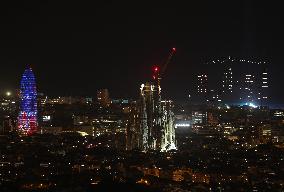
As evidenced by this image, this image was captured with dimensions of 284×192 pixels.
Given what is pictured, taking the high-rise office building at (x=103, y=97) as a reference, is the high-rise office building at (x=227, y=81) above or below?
above

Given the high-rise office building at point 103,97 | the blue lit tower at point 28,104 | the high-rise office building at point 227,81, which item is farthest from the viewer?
the high-rise office building at point 227,81

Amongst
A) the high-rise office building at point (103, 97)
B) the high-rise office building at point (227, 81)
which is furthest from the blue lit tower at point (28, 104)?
the high-rise office building at point (227, 81)

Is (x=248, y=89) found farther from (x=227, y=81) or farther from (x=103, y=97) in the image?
(x=103, y=97)

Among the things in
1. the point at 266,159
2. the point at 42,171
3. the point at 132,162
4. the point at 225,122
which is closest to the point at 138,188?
the point at 42,171

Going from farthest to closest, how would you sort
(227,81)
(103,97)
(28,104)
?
1. (227,81)
2. (103,97)
3. (28,104)

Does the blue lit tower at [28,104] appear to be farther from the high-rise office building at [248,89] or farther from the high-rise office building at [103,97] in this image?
the high-rise office building at [248,89]

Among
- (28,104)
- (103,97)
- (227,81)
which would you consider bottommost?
(28,104)

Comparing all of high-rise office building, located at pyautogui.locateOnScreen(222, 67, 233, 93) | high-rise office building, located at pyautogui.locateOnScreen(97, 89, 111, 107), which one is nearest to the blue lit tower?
Answer: high-rise office building, located at pyautogui.locateOnScreen(97, 89, 111, 107)

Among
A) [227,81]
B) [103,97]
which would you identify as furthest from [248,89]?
[103,97]

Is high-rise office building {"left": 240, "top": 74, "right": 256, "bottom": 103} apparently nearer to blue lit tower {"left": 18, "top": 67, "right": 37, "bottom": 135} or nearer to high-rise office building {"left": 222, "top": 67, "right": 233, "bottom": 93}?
high-rise office building {"left": 222, "top": 67, "right": 233, "bottom": 93}

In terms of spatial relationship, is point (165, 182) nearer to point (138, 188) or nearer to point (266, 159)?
point (138, 188)
